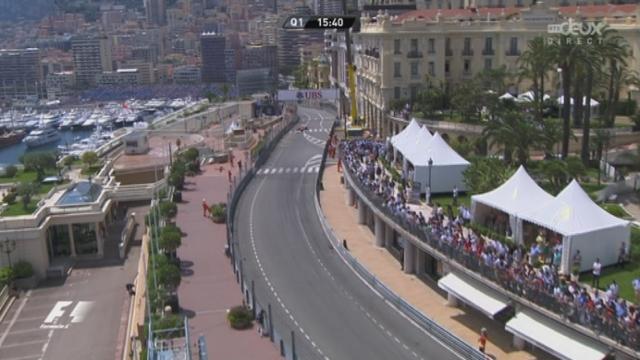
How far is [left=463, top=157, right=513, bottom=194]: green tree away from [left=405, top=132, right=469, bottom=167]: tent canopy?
1.62 metres

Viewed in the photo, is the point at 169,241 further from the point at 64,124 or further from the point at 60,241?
the point at 64,124

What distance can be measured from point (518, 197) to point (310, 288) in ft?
35.6

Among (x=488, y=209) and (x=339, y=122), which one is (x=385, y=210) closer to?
(x=488, y=209)

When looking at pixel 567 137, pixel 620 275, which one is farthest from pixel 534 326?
pixel 567 137

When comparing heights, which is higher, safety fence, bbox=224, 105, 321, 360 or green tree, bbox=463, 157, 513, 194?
green tree, bbox=463, 157, 513, 194

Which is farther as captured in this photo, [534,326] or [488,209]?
[488,209]

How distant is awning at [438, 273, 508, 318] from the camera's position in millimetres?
27969

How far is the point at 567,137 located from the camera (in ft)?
153

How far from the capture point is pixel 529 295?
2609 cm

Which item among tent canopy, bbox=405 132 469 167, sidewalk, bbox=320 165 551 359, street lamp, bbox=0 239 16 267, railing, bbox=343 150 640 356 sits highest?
tent canopy, bbox=405 132 469 167

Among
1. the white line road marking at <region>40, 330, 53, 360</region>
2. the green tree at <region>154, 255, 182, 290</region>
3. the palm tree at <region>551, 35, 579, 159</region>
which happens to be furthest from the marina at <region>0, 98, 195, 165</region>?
the green tree at <region>154, 255, 182, 290</region>

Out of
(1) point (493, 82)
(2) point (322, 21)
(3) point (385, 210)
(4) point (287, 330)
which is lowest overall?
(4) point (287, 330)

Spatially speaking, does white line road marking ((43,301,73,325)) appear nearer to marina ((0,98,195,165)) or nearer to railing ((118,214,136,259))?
railing ((118,214,136,259))

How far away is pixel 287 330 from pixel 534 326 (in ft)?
33.2
